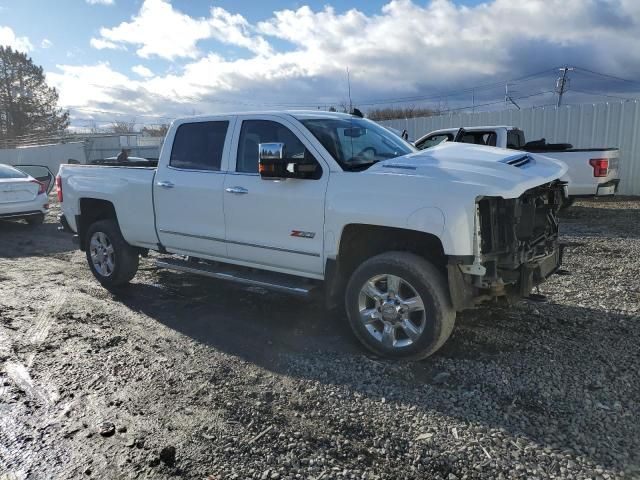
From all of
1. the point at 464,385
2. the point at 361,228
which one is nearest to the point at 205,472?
the point at 464,385

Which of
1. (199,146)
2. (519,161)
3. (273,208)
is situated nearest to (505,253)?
(519,161)

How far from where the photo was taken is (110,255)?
21.7 feet

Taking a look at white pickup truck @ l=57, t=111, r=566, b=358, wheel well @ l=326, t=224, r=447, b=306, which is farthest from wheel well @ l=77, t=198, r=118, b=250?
wheel well @ l=326, t=224, r=447, b=306

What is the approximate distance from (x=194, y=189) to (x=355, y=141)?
1.78 meters

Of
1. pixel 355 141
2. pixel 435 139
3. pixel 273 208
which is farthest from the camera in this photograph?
pixel 435 139

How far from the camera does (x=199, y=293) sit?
21.2 ft

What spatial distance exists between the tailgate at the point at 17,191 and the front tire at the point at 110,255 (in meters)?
5.76

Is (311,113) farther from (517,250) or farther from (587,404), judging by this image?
(587,404)

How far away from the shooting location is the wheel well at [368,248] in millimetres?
4270

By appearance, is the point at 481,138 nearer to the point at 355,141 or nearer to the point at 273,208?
the point at 355,141

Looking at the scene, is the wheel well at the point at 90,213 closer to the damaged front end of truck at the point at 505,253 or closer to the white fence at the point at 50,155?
the damaged front end of truck at the point at 505,253

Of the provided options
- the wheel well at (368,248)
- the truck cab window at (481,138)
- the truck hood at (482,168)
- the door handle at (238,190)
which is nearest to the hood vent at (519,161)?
the truck hood at (482,168)

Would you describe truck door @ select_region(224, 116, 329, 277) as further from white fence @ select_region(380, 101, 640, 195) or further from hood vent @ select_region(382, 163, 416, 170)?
white fence @ select_region(380, 101, 640, 195)

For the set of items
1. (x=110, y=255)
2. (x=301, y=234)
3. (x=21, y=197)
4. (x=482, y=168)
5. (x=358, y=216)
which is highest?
(x=482, y=168)
